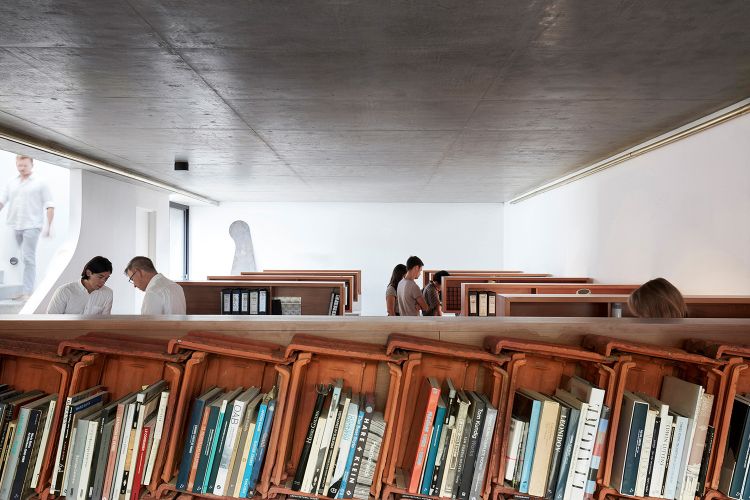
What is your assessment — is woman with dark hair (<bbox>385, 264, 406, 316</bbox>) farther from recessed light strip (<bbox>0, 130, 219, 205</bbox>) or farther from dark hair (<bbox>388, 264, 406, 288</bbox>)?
recessed light strip (<bbox>0, 130, 219, 205</bbox>)

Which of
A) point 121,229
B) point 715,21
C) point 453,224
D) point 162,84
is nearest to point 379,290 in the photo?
point 453,224

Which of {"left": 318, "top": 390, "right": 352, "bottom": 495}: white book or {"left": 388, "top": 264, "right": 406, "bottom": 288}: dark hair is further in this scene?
{"left": 388, "top": 264, "right": 406, "bottom": 288}: dark hair

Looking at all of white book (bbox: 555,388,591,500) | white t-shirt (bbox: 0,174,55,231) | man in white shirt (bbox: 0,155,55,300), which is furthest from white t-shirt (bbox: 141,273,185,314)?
white t-shirt (bbox: 0,174,55,231)

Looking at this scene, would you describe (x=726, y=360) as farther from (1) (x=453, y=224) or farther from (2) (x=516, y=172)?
(1) (x=453, y=224)

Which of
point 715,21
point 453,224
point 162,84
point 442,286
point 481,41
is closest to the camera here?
point 715,21

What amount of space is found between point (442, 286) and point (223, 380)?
5.93 m

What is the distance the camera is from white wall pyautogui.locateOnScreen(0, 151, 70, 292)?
8375 mm

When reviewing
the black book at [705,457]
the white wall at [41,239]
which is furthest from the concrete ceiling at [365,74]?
the white wall at [41,239]

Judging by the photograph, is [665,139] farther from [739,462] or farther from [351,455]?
[351,455]

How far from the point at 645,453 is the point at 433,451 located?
0.67 metres

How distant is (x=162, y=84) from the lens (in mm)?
3707

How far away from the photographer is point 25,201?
841 cm

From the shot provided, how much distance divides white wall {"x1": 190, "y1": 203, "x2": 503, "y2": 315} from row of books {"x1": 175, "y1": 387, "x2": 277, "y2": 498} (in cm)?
1123

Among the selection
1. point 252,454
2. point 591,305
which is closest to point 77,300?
point 252,454
